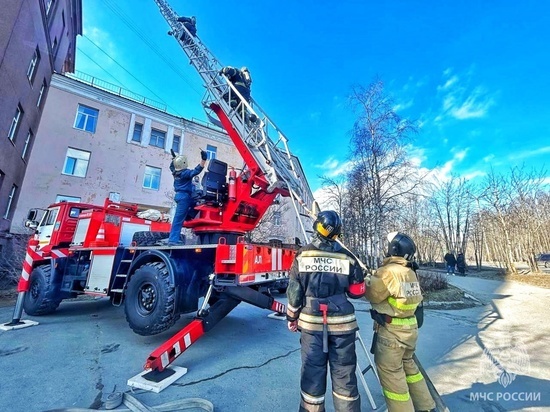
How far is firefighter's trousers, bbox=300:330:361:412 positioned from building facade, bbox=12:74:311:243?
12.0 m

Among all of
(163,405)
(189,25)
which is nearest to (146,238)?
(163,405)

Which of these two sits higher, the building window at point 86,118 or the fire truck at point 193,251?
the building window at point 86,118

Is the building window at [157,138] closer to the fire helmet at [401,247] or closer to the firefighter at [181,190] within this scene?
the firefighter at [181,190]

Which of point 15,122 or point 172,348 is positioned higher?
point 15,122

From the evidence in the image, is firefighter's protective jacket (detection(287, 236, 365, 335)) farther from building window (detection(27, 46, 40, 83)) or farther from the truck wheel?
building window (detection(27, 46, 40, 83))

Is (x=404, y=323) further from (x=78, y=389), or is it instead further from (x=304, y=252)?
(x=78, y=389)

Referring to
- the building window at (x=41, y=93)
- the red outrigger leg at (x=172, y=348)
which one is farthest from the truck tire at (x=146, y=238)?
the building window at (x=41, y=93)

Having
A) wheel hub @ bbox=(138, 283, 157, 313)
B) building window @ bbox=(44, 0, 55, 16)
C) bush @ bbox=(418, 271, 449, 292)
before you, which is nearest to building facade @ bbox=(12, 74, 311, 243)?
building window @ bbox=(44, 0, 55, 16)

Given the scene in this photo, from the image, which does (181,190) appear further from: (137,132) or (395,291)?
(137,132)

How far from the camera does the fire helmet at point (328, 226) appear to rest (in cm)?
257

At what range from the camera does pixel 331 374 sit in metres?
2.32

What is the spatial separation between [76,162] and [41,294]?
44.4 ft

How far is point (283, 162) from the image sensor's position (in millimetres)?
5812

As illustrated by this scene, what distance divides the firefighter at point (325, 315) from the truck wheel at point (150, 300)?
2.15m
